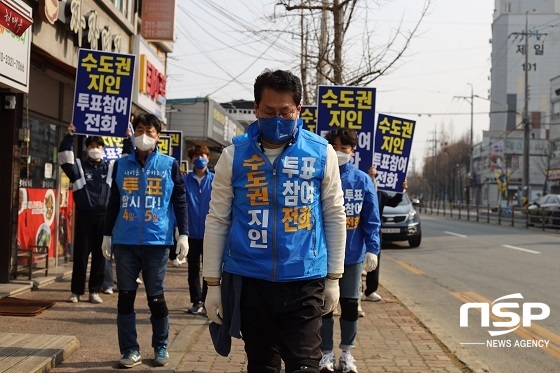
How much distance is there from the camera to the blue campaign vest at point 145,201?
5883mm

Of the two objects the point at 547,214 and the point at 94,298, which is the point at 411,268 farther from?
the point at 547,214

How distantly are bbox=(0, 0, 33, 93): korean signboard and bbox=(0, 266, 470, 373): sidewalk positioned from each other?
8.55ft

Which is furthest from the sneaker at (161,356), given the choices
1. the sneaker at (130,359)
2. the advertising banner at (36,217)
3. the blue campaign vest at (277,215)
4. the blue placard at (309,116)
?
the blue placard at (309,116)

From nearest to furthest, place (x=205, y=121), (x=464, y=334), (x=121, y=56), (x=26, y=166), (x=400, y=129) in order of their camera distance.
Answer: (x=464, y=334) < (x=121, y=56) < (x=26, y=166) < (x=400, y=129) < (x=205, y=121)

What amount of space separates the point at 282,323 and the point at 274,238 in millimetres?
432

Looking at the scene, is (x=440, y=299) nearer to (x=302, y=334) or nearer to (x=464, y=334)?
(x=464, y=334)

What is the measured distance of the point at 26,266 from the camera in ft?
Result: 34.8

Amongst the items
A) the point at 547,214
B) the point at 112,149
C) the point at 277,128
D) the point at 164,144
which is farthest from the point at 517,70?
the point at 277,128

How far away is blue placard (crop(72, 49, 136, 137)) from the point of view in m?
8.94

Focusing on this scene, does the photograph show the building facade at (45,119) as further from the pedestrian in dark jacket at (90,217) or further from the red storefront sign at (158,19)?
the red storefront sign at (158,19)

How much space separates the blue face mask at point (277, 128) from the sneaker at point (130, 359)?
288 cm

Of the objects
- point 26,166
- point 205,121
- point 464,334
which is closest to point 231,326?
point 464,334

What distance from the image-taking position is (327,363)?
582 cm

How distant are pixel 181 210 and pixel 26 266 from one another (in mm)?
5306
